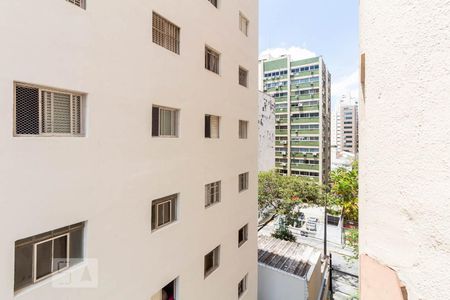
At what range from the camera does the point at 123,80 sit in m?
5.68

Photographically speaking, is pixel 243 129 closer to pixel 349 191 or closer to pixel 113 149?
pixel 113 149

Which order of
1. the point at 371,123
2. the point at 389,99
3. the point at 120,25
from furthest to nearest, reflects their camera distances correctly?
1. the point at 120,25
2. the point at 371,123
3. the point at 389,99

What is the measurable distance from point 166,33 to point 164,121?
264 centimetres

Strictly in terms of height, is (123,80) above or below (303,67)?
below

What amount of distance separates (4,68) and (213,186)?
720 cm

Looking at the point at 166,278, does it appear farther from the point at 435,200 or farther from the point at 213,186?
the point at 435,200

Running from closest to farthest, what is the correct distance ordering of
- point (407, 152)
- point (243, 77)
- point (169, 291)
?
point (407, 152) → point (169, 291) → point (243, 77)

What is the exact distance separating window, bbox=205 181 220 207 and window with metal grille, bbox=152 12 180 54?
505 centimetres

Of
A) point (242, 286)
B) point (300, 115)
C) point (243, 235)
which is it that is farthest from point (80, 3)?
point (300, 115)

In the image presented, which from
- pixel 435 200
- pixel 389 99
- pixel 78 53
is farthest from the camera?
pixel 78 53

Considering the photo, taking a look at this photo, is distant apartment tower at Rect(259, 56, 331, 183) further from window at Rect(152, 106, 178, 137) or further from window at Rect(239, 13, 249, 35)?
window at Rect(152, 106, 178, 137)

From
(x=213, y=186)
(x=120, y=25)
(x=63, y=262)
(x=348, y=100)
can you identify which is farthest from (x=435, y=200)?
(x=348, y=100)

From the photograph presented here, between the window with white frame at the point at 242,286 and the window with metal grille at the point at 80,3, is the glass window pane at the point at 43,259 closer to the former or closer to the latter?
the window with metal grille at the point at 80,3

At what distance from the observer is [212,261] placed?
31.6 ft
